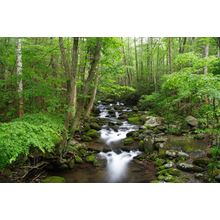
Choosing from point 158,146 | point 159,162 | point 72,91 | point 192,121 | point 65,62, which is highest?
point 65,62

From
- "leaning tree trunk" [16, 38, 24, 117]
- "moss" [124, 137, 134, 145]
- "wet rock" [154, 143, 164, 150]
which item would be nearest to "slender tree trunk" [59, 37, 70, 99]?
"leaning tree trunk" [16, 38, 24, 117]

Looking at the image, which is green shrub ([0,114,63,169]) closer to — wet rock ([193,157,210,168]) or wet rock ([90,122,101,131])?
wet rock ([193,157,210,168])

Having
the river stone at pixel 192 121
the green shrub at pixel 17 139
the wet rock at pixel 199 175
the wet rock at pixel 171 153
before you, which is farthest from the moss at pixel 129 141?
the green shrub at pixel 17 139

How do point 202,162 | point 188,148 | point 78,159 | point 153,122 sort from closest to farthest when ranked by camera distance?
point 202,162 < point 78,159 < point 188,148 < point 153,122

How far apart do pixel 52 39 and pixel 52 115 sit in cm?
229

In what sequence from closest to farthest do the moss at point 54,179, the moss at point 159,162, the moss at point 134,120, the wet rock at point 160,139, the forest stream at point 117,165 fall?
the moss at point 54,179 < the forest stream at point 117,165 < the moss at point 159,162 < the wet rock at point 160,139 < the moss at point 134,120

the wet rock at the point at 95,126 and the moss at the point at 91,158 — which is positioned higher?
the wet rock at the point at 95,126

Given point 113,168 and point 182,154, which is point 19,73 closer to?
point 113,168

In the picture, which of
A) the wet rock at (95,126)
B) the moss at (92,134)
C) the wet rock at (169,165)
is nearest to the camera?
the wet rock at (169,165)

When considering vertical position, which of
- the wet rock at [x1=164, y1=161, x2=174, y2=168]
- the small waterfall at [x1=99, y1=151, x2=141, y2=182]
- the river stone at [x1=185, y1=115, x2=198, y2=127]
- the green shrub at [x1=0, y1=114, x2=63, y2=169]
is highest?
the green shrub at [x1=0, y1=114, x2=63, y2=169]

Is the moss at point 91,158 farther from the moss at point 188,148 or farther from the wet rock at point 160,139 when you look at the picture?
the moss at point 188,148

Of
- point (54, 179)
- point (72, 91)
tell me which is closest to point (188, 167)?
point (54, 179)

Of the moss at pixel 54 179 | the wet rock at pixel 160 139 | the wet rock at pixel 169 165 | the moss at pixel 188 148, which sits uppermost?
the wet rock at pixel 160 139

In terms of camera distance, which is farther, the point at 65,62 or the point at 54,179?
the point at 65,62
